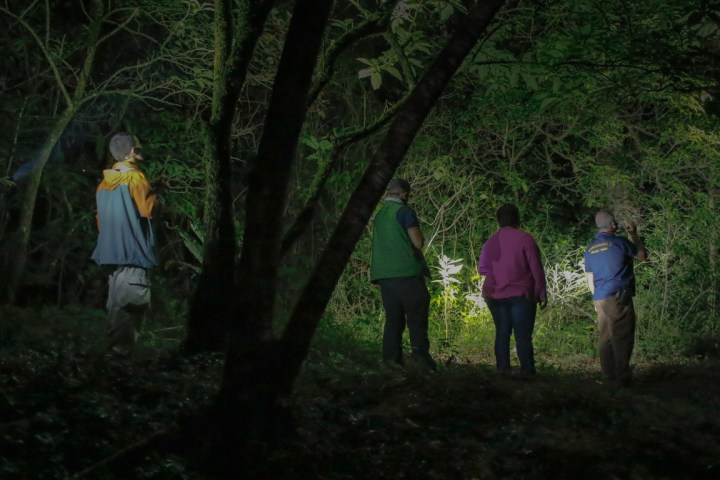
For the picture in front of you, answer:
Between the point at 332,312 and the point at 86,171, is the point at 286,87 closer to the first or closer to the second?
the point at 86,171

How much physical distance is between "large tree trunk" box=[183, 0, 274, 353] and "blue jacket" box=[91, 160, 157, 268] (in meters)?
0.49

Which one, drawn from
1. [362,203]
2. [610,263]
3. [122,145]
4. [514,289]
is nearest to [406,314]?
[514,289]

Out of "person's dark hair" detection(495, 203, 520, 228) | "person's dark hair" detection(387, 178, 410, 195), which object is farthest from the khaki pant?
"person's dark hair" detection(387, 178, 410, 195)

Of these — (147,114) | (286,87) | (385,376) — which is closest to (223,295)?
(385,376)

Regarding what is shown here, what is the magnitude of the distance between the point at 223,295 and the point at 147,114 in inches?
209

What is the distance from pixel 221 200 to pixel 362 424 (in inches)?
106

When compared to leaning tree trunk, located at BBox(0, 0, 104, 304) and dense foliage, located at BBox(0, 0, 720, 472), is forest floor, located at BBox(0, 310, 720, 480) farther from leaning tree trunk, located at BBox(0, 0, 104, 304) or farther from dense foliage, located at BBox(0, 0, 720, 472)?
leaning tree trunk, located at BBox(0, 0, 104, 304)

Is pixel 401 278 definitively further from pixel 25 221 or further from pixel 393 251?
pixel 25 221

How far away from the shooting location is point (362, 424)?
6.66m

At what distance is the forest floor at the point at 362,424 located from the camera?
5.59 metres

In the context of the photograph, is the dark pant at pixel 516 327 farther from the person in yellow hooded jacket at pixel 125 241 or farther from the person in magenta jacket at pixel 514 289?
the person in yellow hooded jacket at pixel 125 241

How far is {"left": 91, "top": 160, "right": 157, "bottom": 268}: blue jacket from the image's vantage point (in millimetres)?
8305

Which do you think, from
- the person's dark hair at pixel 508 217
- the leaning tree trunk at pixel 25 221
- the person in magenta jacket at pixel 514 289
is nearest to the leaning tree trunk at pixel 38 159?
the leaning tree trunk at pixel 25 221

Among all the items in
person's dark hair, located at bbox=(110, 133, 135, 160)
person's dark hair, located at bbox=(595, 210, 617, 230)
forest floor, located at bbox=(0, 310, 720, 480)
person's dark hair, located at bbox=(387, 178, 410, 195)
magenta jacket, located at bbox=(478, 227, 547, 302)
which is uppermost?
person's dark hair, located at bbox=(110, 133, 135, 160)
